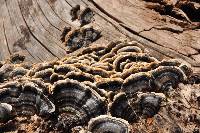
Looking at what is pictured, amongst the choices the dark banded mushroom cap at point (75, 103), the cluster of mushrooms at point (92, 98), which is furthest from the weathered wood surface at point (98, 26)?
the dark banded mushroom cap at point (75, 103)

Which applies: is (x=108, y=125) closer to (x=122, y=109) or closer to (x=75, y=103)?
(x=122, y=109)

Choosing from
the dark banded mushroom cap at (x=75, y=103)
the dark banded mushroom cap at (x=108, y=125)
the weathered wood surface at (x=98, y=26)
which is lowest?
the dark banded mushroom cap at (x=108, y=125)

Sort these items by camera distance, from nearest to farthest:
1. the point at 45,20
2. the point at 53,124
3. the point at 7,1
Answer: the point at 53,124 < the point at 45,20 < the point at 7,1

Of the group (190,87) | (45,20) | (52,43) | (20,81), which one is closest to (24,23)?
(45,20)

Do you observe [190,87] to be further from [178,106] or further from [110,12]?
[110,12]

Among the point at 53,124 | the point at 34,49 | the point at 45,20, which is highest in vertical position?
the point at 45,20

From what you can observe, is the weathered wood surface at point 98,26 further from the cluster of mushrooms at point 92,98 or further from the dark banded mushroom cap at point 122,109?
the dark banded mushroom cap at point 122,109
